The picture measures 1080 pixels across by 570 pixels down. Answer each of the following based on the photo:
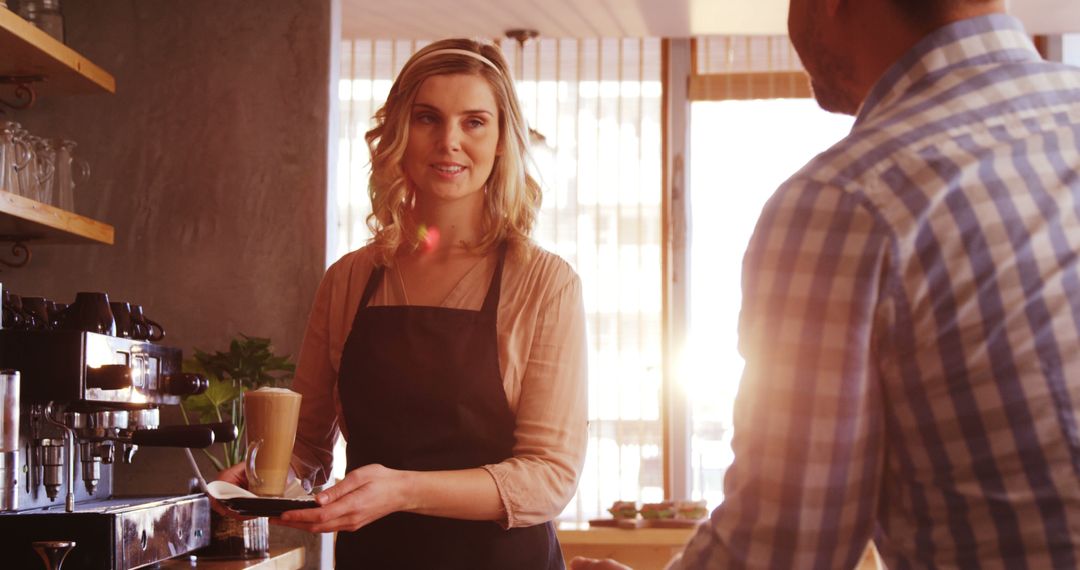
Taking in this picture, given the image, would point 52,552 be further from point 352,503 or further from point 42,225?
point 42,225

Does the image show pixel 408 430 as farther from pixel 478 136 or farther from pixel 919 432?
pixel 919 432

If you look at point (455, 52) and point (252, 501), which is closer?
point (252, 501)

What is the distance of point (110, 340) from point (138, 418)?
252mm

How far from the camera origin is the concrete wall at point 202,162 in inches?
143

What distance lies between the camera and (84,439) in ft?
7.75

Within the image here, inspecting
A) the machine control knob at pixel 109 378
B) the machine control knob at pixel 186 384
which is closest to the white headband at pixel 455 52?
the machine control knob at pixel 109 378

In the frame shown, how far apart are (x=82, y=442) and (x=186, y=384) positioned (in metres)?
0.24

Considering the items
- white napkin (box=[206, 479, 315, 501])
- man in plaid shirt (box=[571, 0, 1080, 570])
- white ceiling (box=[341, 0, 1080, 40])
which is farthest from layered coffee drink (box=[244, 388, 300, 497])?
white ceiling (box=[341, 0, 1080, 40])

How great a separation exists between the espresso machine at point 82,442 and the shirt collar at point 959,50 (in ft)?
5.19

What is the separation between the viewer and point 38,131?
367cm

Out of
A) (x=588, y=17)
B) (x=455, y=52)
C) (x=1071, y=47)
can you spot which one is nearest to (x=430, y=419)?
(x=455, y=52)

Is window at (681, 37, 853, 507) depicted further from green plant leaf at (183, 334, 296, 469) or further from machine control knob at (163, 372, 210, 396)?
machine control knob at (163, 372, 210, 396)

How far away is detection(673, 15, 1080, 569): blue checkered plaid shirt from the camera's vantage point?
79cm

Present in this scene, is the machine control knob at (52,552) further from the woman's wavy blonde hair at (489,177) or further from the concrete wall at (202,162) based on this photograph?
the concrete wall at (202,162)
